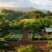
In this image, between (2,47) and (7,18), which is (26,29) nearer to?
(7,18)

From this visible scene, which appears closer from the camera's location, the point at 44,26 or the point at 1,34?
the point at 1,34

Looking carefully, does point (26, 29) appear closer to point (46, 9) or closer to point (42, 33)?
point (42, 33)

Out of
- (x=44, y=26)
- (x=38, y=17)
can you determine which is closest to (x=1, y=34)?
(x=44, y=26)

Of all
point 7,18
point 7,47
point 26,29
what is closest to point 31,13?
point 7,18

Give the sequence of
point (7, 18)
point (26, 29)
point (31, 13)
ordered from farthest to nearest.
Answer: point (31, 13)
point (7, 18)
point (26, 29)

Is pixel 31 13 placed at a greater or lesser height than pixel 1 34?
greater

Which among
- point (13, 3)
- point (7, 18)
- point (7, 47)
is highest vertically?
point (13, 3)

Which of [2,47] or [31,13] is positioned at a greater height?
[31,13]

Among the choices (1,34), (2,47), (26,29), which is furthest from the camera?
(26,29)

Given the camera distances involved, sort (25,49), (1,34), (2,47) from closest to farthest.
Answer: (25,49), (2,47), (1,34)
